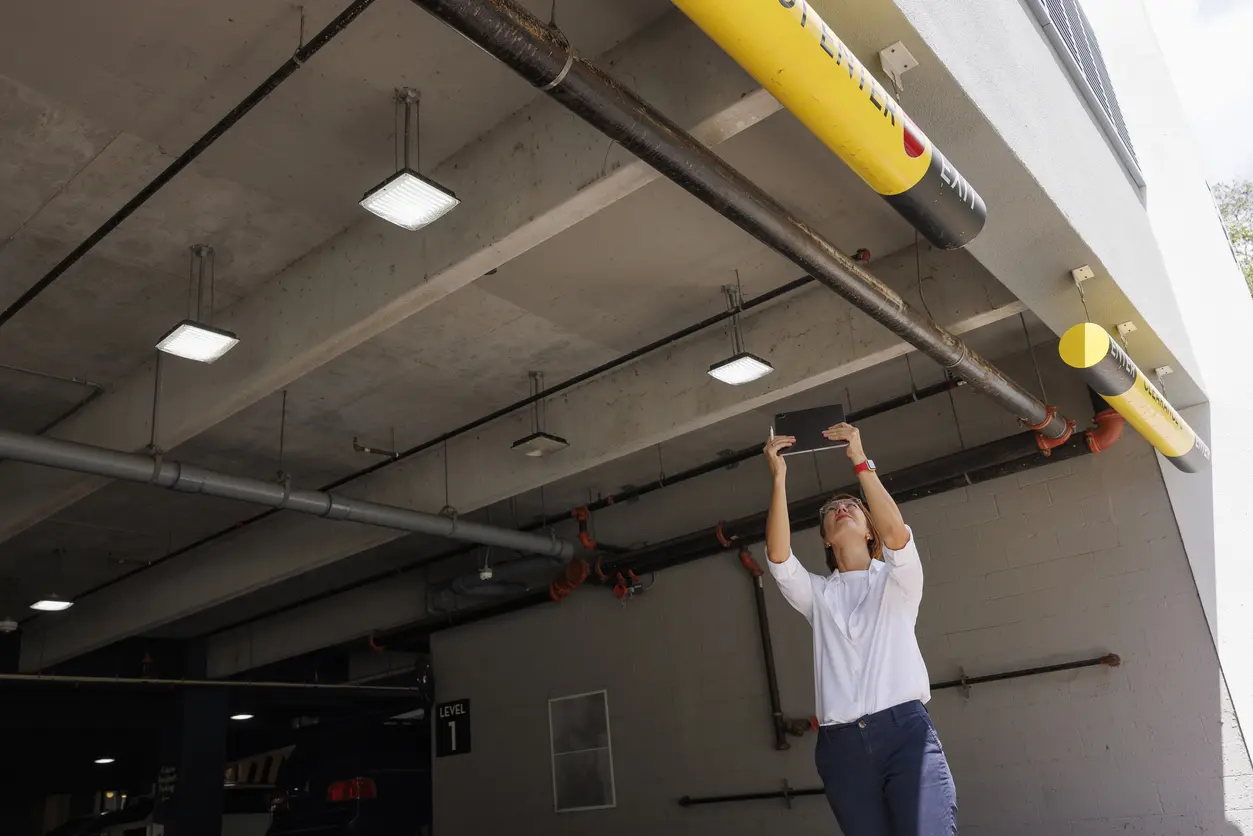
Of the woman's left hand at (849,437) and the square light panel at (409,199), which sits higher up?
the square light panel at (409,199)

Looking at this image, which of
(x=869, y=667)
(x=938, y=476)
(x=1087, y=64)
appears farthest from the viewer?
(x=938, y=476)

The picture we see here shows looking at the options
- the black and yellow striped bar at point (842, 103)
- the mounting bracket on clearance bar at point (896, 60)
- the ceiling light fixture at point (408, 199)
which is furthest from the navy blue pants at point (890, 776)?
the ceiling light fixture at point (408, 199)

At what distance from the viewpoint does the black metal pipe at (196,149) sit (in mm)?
3324

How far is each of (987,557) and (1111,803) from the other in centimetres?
160

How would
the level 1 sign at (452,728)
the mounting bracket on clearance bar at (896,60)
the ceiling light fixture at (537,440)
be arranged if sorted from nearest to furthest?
the mounting bracket on clearance bar at (896,60), the ceiling light fixture at (537,440), the level 1 sign at (452,728)

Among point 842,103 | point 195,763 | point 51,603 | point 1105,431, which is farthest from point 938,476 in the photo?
point 195,763

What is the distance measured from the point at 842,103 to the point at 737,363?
9.36 ft

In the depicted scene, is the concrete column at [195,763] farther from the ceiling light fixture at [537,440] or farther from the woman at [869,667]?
the woman at [869,667]

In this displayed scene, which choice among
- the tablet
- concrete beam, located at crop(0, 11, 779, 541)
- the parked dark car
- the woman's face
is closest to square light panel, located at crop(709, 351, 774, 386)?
concrete beam, located at crop(0, 11, 779, 541)

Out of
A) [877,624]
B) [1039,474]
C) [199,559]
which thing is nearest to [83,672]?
[199,559]

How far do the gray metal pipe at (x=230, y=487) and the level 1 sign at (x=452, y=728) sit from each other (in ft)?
7.87

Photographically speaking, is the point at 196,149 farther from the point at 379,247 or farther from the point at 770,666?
the point at 770,666

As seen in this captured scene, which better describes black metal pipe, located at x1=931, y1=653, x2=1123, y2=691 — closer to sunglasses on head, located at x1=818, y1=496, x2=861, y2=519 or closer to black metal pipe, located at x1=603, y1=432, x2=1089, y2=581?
black metal pipe, located at x1=603, y1=432, x2=1089, y2=581

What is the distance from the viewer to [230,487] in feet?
18.2
